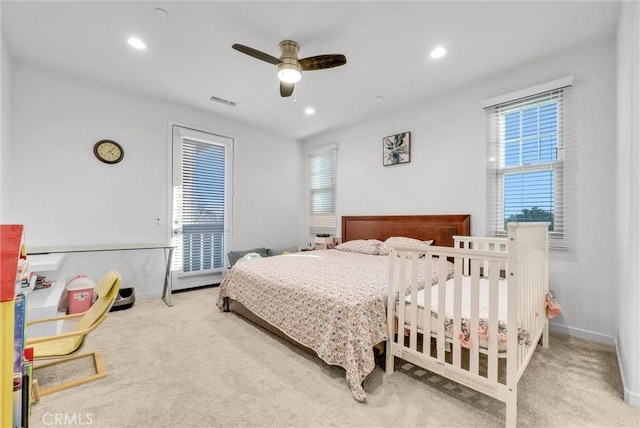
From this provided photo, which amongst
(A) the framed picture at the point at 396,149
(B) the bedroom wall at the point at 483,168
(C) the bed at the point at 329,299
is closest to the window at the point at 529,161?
(B) the bedroom wall at the point at 483,168

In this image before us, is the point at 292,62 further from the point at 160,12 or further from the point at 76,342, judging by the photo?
the point at 76,342

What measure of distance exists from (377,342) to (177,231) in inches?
135

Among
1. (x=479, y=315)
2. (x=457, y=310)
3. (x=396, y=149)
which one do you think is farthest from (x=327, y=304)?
(x=396, y=149)

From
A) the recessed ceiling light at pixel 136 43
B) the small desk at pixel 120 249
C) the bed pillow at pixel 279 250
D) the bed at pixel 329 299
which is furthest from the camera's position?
the bed pillow at pixel 279 250

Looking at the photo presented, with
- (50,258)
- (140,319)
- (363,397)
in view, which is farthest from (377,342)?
(50,258)

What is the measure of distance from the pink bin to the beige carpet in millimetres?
833

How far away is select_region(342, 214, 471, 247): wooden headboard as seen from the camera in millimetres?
3359

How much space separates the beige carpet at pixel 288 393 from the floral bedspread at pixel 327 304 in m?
0.18

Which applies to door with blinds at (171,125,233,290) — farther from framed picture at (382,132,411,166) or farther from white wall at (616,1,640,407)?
white wall at (616,1,640,407)

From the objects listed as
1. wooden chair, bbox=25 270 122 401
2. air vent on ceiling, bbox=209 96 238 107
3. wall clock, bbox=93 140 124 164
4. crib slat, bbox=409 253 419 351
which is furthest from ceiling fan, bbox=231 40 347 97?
wall clock, bbox=93 140 124 164

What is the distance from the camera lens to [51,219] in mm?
3180

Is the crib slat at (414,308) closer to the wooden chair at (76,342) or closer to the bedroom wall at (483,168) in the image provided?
the bedroom wall at (483,168)

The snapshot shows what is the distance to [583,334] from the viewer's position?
2545mm

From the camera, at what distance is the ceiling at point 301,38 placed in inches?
85.5
